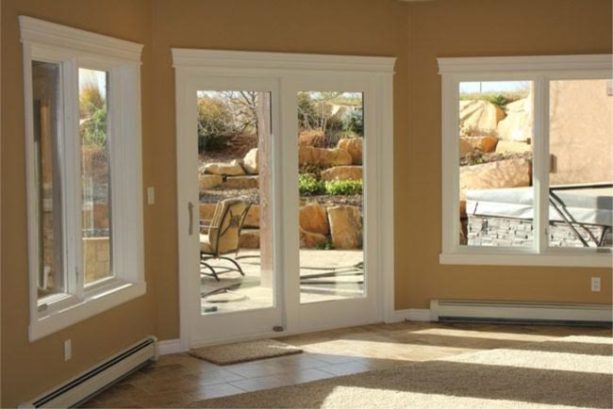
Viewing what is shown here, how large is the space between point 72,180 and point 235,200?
1.69 metres

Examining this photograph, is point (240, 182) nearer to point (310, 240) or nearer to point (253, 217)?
point (253, 217)

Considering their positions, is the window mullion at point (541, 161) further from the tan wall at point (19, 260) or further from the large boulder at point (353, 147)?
the tan wall at point (19, 260)

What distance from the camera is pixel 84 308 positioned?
15.5 ft

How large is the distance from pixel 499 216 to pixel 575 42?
5.01 feet

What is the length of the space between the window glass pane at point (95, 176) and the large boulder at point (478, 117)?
3012 millimetres

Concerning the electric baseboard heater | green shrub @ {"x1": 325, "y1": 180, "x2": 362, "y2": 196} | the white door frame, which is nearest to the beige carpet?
the electric baseboard heater

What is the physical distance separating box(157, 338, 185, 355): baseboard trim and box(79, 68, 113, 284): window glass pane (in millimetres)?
727

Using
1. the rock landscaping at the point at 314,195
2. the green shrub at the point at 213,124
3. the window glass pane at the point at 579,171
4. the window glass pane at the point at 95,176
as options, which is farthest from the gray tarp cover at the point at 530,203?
the window glass pane at the point at 95,176

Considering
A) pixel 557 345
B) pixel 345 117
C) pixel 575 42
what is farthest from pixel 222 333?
pixel 575 42

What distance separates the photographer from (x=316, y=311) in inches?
257

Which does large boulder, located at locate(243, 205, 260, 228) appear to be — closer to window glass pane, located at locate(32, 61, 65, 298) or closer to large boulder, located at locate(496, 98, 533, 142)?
window glass pane, located at locate(32, 61, 65, 298)

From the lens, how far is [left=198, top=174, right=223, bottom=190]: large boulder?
19.8ft

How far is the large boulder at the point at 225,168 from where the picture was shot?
605 centimetres

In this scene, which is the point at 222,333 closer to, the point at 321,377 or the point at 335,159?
the point at 321,377
